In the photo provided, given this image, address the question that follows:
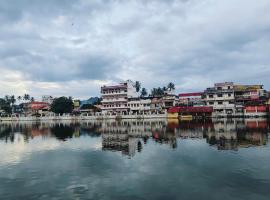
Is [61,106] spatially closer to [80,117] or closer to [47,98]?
[80,117]

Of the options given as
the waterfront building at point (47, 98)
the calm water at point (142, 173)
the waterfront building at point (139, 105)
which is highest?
the waterfront building at point (47, 98)

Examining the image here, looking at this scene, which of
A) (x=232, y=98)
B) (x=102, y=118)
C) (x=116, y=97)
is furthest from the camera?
(x=116, y=97)

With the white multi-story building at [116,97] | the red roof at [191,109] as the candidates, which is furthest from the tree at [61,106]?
the red roof at [191,109]

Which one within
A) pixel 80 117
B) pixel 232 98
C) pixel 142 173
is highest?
pixel 232 98

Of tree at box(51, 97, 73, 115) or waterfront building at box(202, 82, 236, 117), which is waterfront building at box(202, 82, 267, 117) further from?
tree at box(51, 97, 73, 115)

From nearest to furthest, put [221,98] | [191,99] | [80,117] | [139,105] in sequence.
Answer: [221,98], [191,99], [139,105], [80,117]

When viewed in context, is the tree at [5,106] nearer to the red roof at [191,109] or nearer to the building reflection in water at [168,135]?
the red roof at [191,109]

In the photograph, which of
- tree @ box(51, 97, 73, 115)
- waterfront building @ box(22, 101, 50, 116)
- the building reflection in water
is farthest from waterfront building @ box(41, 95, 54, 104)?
the building reflection in water

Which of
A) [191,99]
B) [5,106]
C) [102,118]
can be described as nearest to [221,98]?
[191,99]

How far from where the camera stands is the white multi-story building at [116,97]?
128500 mm

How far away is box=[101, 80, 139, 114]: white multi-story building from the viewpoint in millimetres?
128500

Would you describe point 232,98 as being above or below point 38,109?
above

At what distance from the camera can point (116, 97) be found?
426 feet

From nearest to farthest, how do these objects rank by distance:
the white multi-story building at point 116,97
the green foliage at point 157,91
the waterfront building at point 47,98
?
the white multi-story building at point 116,97 < the green foliage at point 157,91 < the waterfront building at point 47,98
